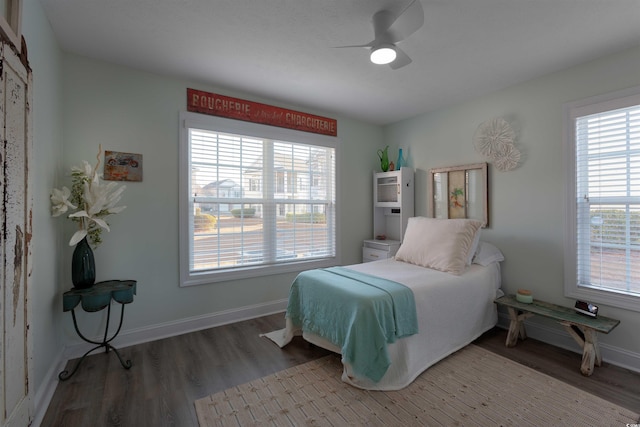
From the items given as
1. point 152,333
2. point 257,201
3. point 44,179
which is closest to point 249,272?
point 257,201

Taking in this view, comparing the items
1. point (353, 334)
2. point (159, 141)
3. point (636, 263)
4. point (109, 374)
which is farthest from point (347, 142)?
point (109, 374)

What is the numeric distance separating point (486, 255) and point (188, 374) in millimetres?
2947

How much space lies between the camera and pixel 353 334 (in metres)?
2.00

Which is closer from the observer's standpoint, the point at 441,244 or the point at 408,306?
the point at 408,306

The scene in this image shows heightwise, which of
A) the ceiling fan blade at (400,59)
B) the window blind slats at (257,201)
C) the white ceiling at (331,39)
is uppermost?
the white ceiling at (331,39)

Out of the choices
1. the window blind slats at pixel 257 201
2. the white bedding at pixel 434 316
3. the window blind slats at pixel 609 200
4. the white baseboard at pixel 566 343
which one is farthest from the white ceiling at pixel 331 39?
the white baseboard at pixel 566 343

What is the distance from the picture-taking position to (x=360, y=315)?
199cm

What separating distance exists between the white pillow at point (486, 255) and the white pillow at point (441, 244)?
259mm

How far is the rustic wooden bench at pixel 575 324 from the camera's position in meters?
2.15

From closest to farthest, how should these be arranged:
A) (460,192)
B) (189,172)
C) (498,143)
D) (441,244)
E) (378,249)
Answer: (441,244) → (189,172) → (498,143) → (460,192) → (378,249)

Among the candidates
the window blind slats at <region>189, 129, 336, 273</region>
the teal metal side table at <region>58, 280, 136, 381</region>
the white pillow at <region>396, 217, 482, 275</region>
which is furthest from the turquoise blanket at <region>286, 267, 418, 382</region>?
the teal metal side table at <region>58, 280, 136, 381</region>

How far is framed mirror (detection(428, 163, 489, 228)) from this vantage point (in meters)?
3.26

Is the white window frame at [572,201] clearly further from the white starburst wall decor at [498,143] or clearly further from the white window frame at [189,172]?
the white window frame at [189,172]

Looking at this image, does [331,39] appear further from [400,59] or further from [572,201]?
[572,201]
